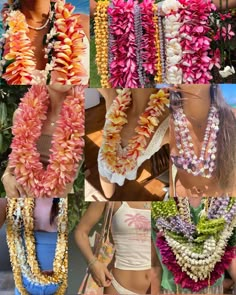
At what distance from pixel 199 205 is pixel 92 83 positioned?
501mm

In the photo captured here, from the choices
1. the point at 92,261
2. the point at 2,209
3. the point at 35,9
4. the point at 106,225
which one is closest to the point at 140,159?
the point at 106,225

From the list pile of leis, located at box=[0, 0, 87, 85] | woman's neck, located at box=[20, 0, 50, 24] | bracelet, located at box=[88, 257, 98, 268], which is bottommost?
bracelet, located at box=[88, 257, 98, 268]

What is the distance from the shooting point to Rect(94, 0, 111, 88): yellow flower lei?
64.3 inches

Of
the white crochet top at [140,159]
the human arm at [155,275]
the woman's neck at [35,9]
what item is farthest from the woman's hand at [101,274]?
the woman's neck at [35,9]

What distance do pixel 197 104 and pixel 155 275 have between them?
55 centimetres

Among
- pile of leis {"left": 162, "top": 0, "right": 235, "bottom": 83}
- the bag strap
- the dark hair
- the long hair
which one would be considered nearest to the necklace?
the long hair

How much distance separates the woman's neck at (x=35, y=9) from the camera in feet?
5.34

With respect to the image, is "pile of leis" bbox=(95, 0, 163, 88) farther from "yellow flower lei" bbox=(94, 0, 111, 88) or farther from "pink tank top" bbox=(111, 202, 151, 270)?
"pink tank top" bbox=(111, 202, 151, 270)

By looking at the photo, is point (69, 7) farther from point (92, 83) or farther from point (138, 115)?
point (138, 115)

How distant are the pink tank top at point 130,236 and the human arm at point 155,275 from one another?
0.03 m

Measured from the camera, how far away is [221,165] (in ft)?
5.43

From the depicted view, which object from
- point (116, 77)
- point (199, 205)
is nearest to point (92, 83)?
point (116, 77)

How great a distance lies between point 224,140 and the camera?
166 centimetres

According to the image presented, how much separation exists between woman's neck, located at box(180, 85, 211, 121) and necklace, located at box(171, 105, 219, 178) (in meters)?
0.02
